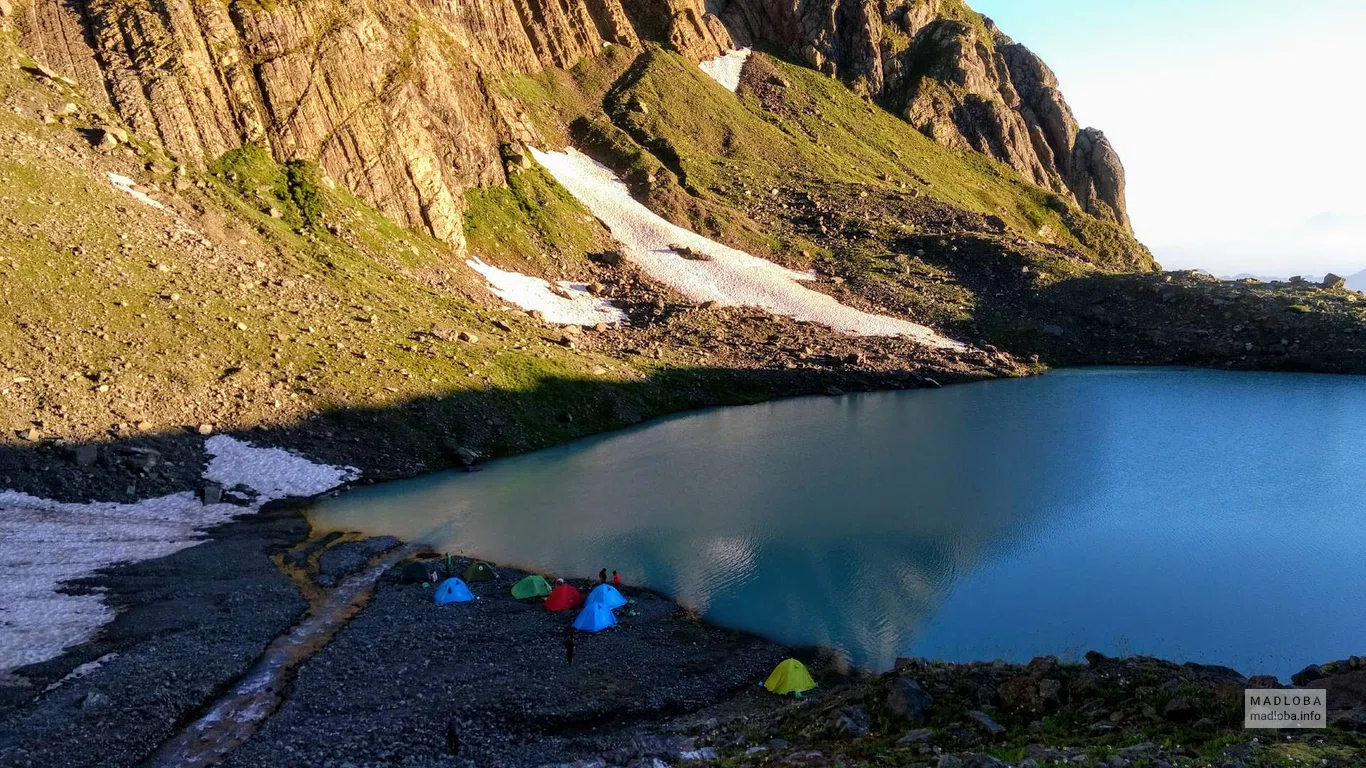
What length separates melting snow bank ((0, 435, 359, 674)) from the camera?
87.5ft

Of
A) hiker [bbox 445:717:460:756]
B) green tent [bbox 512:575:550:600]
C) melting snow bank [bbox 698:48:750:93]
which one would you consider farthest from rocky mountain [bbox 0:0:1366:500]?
hiker [bbox 445:717:460:756]

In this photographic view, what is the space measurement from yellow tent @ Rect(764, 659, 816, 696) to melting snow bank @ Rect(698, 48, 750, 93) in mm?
A: 135144

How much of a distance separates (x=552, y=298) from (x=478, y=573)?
54.2 meters

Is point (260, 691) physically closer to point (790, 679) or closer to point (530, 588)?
point (530, 588)

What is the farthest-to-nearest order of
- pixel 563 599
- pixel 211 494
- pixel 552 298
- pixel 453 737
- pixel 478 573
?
pixel 552 298 → pixel 211 494 → pixel 478 573 → pixel 563 599 → pixel 453 737

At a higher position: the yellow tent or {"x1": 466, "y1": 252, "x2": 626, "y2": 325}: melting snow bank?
{"x1": 466, "y1": 252, "x2": 626, "y2": 325}: melting snow bank

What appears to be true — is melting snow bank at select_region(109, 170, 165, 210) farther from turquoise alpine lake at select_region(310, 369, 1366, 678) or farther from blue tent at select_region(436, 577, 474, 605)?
blue tent at select_region(436, 577, 474, 605)

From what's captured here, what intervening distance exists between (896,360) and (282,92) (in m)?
68.8

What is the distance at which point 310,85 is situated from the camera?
80375 millimetres

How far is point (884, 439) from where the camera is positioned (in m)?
60.2

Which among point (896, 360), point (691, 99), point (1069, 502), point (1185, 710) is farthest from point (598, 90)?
point (1185, 710)

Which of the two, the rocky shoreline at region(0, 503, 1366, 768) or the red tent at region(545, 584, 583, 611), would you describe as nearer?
the rocky shoreline at region(0, 503, 1366, 768)

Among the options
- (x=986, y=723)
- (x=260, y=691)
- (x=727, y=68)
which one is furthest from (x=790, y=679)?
(x=727, y=68)

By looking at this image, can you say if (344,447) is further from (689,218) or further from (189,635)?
(689,218)
